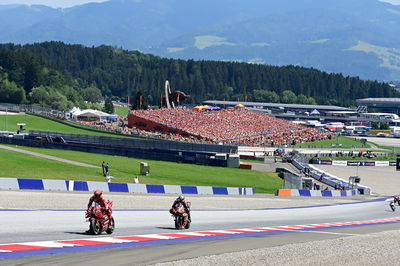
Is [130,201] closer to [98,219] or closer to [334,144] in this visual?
[98,219]

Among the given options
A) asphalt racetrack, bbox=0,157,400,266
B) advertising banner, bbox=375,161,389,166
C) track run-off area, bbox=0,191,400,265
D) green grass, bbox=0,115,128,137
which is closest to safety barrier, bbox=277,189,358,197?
track run-off area, bbox=0,191,400,265

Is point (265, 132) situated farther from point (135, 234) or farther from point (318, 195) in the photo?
point (135, 234)

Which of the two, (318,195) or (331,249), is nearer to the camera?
(331,249)

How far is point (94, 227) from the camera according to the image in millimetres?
21625

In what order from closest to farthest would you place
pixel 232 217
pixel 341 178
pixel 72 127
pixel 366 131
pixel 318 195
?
1. pixel 232 217
2. pixel 318 195
3. pixel 341 178
4. pixel 72 127
5. pixel 366 131

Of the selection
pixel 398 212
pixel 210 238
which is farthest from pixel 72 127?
pixel 210 238

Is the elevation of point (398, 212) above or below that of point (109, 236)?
below

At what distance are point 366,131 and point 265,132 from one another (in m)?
64.0

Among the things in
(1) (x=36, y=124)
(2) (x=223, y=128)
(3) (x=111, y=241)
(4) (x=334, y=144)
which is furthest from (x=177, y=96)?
(3) (x=111, y=241)

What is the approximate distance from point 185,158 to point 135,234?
46.7 metres

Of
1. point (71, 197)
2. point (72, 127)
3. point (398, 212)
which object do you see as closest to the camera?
point (71, 197)

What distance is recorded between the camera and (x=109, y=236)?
71.6ft

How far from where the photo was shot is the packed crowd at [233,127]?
369 feet

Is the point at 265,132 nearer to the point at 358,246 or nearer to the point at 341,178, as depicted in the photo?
the point at 341,178
